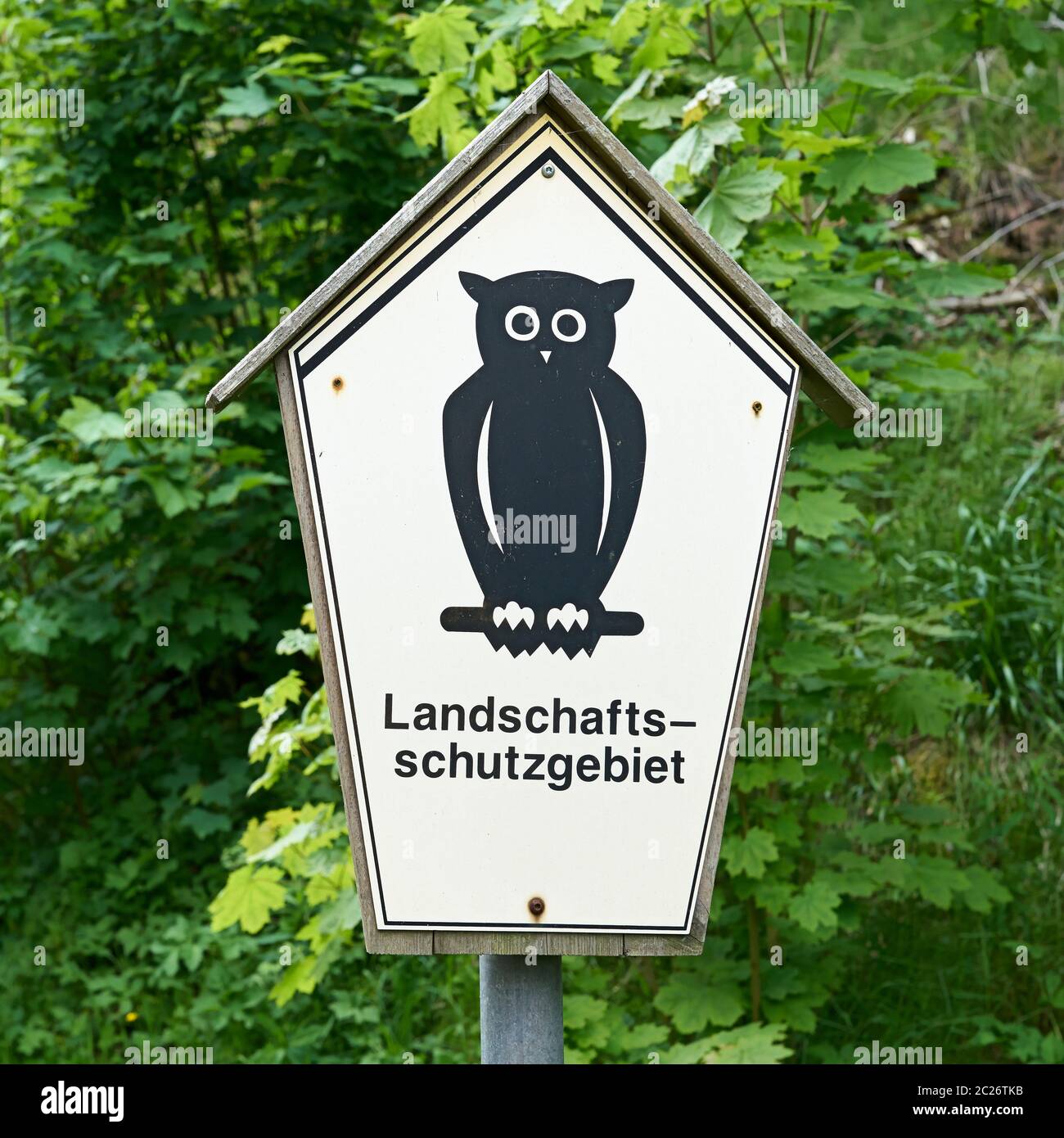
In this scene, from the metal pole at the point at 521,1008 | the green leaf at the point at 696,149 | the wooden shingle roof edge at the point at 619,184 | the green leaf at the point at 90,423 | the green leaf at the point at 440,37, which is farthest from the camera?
the green leaf at the point at 90,423

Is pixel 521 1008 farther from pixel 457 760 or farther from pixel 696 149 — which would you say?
pixel 696 149

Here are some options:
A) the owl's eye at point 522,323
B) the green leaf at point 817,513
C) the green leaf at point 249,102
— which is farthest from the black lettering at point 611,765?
the green leaf at point 249,102

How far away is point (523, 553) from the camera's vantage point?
1.57 m

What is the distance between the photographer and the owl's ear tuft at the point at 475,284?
61.7 inches

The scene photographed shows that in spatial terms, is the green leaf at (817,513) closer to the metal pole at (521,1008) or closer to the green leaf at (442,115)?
the green leaf at (442,115)

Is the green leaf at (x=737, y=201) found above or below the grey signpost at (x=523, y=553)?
above

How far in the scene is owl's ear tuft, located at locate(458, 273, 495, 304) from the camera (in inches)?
61.7

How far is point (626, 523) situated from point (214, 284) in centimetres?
395

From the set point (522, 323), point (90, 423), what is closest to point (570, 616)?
point (522, 323)

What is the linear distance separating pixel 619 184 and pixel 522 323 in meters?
0.23

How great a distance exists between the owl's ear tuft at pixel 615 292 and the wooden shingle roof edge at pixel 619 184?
10 centimetres

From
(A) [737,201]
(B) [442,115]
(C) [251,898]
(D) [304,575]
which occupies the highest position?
(B) [442,115]

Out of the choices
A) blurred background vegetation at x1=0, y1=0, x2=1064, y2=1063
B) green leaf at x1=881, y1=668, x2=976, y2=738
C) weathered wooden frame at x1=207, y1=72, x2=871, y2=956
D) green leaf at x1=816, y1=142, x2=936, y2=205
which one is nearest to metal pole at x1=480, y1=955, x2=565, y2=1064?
weathered wooden frame at x1=207, y1=72, x2=871, y2=956

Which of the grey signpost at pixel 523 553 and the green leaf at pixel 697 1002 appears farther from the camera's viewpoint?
the green leaf at pixel 697 1002
